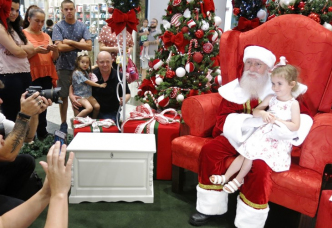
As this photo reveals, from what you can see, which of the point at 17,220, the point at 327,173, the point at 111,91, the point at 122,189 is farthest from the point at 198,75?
the point at 17,220

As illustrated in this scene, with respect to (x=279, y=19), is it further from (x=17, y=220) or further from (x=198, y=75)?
(x=17, y=220)

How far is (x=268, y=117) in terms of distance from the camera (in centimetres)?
205

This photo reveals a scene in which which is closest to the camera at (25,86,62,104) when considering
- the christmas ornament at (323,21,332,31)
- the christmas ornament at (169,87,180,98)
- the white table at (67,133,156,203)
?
the white table at (67,133,156,203)

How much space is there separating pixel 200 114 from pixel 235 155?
0.45m

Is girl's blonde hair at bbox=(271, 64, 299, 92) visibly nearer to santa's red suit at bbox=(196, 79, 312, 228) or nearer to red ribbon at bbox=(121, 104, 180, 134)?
santa's red suit at bbox=(196, 79, 312, 228)

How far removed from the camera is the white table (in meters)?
2.33

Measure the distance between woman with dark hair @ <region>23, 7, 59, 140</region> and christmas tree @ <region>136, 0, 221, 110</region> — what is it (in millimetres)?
1175

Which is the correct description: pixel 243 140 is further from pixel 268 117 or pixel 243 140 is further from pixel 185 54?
pixel 185 54

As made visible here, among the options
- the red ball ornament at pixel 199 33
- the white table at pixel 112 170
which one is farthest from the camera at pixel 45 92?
the red ball ornament at pixel 199 33

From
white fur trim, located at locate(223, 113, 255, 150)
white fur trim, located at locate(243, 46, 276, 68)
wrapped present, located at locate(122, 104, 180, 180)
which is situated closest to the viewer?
white fur trim, located at locate(223, 113, 255, 150)

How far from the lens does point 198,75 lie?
3164mm

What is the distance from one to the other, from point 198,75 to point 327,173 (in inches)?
63.2

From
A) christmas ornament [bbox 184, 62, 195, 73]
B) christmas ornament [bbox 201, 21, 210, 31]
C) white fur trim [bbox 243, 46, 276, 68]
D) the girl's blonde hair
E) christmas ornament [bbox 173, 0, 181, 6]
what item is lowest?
christmas ornament [bbox 184, 62, 195, 73]

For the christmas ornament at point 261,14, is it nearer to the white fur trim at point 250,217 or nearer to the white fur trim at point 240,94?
the white fur trim at point 240,94
